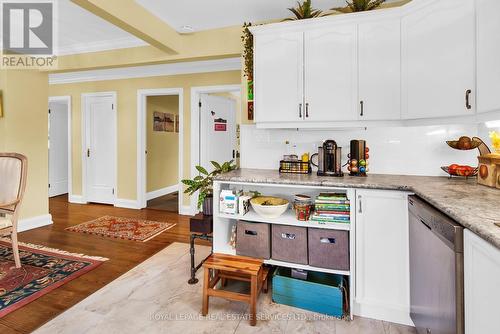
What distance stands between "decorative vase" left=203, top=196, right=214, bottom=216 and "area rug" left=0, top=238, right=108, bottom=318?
127cm

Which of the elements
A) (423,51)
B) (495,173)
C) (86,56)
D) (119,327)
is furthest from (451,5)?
(86,56)

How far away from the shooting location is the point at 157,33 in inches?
112

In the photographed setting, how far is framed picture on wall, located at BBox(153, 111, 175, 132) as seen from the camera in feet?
18.9

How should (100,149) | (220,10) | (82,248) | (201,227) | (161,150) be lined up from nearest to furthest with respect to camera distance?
1. (201,227)
2. (220,10)
3. (82,248)
4. (100,149)
5. (161,150)

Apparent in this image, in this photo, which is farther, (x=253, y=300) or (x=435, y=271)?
(x=253, y=300)

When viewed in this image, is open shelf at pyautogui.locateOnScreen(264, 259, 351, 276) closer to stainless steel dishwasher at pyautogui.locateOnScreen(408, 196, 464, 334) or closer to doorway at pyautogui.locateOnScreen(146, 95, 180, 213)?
stainless steel dishwasher at pyautogui.locateOnScreen(408, 196, 464, 334)

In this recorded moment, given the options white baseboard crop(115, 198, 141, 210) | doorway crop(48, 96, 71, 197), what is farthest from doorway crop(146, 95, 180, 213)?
doorway crop(48, 96, 71, 197)

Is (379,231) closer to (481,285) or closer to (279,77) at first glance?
(481,285)

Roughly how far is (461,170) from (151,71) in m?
4.56

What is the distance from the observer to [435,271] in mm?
1371

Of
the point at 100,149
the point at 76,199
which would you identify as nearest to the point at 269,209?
the point at 100,149

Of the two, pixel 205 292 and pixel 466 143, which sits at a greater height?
pixel 466 143

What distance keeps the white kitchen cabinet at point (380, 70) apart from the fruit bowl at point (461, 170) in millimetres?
542

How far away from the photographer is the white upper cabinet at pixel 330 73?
223cm
